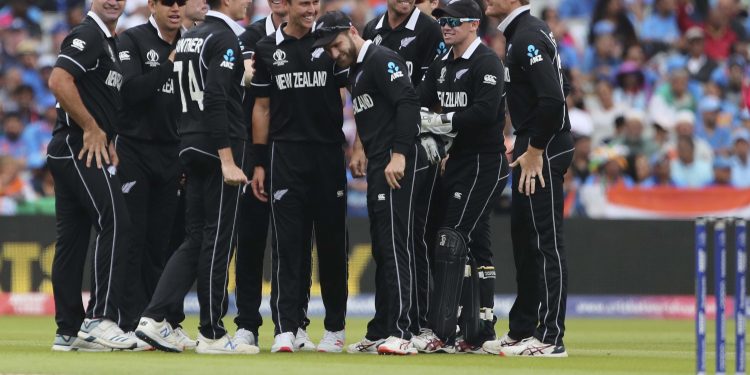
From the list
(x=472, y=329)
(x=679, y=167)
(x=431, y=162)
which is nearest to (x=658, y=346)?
(x=472, y=329)

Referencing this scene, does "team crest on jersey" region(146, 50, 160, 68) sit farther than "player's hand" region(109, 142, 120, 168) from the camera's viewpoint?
Yes

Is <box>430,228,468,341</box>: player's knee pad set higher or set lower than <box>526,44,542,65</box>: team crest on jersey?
lower

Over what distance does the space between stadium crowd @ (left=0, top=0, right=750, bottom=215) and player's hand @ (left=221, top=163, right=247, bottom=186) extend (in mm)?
7220

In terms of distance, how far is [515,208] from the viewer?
10.1 meters

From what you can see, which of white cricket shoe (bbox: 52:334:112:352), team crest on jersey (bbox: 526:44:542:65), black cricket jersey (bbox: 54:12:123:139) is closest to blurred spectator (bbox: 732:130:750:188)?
team crest on jersey (bbox: 526:44:542:65)

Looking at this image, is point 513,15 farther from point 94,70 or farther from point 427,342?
point 94,70

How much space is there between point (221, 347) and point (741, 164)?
10.7m

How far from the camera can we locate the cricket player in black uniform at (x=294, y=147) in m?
10.0

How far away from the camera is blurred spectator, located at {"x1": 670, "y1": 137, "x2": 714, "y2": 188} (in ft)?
60.8

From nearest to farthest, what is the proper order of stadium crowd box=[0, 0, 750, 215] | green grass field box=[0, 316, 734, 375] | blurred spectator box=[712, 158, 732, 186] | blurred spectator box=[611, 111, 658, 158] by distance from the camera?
1. green grass field box=[0, 316, 734, 375]
2. stadium crowd box=[0, 0, 750, 215]
3. blurred spectator box=[712, 158, 732, 186]
4. blurred spectator box=[611, 111, 658, 158]

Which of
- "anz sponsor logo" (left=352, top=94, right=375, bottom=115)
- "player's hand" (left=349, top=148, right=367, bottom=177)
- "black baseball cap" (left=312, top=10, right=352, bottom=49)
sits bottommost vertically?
"player's hand" (left=349, top=148, right=367, bottom=177)

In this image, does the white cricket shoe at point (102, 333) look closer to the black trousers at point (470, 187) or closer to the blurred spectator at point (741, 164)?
the black trousers at point (470, 187)

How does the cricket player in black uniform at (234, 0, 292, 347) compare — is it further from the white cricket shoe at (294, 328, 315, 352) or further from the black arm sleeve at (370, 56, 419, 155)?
the black arm sleeve at (370, 56, 419, 155)

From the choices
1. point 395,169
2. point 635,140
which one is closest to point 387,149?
point 395,169
